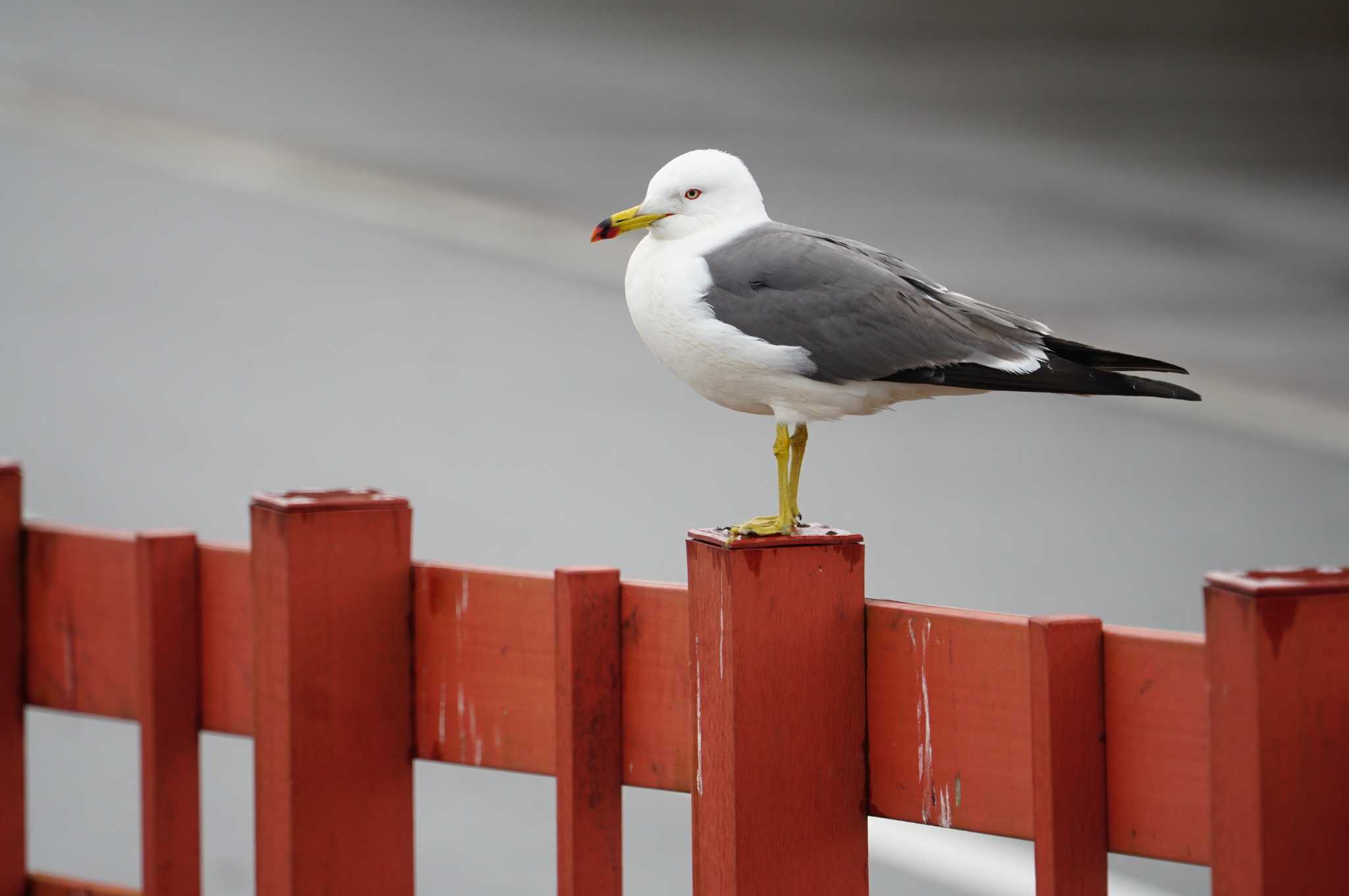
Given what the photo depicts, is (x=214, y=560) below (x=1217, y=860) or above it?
above

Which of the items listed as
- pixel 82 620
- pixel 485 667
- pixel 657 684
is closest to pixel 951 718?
pixel 657 684

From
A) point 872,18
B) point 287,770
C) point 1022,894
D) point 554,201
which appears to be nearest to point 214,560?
point 287,770

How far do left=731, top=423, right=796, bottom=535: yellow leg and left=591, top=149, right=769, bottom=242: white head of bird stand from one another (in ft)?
0.81

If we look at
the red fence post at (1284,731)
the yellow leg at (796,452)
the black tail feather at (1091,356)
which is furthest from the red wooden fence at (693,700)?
the black tail feather at (1091,356)

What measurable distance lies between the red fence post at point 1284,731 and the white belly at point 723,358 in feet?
1.87

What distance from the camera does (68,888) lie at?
229 centimetres

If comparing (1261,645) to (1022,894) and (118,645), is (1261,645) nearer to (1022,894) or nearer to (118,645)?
(118,645)

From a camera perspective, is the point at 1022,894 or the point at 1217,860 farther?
the point at 1022,894

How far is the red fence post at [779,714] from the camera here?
1.47 m

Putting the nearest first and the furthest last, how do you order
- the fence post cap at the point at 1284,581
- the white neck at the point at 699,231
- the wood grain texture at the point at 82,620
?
the fence post cap at the point at 1284,581 < the white neck at the point at 699,231 < the wood grain texture at the point at 82,620

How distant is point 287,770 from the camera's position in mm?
1816

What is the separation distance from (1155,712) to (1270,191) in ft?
15.9

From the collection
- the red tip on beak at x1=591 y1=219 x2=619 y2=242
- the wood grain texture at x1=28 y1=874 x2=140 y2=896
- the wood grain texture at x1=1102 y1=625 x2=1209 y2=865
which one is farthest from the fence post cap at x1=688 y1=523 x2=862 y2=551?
the wood grain texture at x1=28 y1=874 x2=140 y2=896

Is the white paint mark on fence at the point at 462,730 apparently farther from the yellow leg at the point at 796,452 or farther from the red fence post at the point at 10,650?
the red fence post at the point at 10,650
